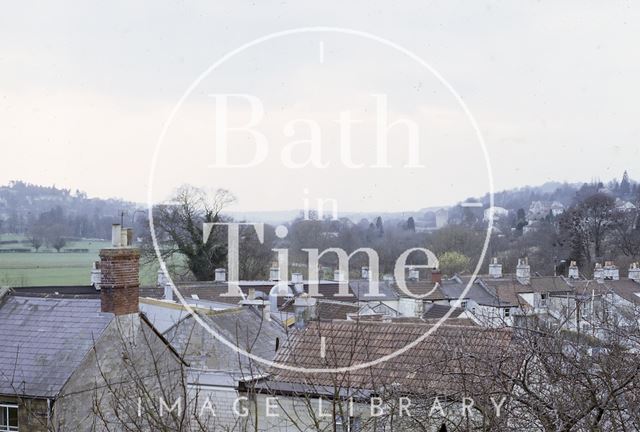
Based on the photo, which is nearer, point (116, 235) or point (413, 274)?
point (116, 235)

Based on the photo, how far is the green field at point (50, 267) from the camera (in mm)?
34531

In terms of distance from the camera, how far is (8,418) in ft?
38.8

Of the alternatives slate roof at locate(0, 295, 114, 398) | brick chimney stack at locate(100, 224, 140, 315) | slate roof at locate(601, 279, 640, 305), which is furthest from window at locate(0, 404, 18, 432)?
slate roof at locate(601, 279, 640, 305)

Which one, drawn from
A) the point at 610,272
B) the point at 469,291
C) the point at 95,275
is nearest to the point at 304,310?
the point at 95,275

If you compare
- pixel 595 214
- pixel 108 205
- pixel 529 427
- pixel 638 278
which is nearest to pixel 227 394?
pixel 529 427

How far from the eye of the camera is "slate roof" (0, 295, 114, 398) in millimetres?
11883

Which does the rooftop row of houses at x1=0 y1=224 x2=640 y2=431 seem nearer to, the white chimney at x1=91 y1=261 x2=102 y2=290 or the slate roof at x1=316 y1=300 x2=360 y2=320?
the slate roof at x1=316 y1=300 x2=360 y2=320

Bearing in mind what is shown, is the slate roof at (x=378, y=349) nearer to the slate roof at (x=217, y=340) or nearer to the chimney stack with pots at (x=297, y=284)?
the slate roof at (x=217, y=340)

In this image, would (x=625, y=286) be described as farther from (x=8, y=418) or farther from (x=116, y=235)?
(x=8, y=418)

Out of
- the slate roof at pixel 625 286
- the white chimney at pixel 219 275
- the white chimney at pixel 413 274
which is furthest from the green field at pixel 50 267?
the slate roof at pixel 625 286

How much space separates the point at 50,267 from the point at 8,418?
1151 inches

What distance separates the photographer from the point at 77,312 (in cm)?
1325

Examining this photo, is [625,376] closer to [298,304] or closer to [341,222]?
[298,304]

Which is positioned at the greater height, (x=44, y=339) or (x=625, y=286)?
(x=44, y=339)
